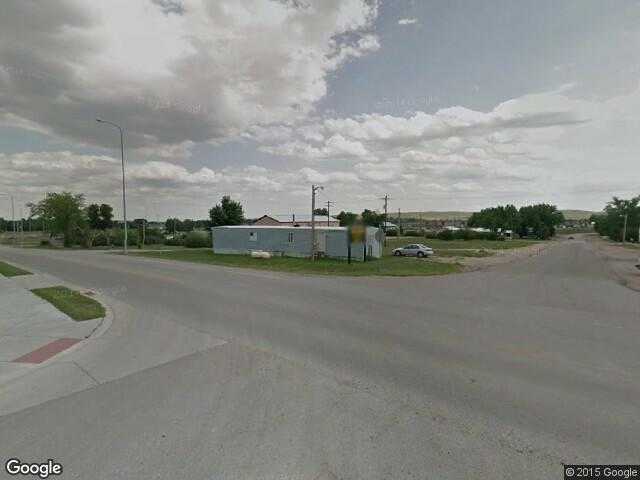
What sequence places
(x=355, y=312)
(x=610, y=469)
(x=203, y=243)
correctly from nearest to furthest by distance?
(x=610, y=469), (x=355, y=312), (x=203, y=243)

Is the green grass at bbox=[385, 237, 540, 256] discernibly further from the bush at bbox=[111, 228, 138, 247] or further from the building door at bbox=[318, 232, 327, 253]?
the bush at bbox=[111, 228, 138, 247]

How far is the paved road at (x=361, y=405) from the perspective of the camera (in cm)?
308

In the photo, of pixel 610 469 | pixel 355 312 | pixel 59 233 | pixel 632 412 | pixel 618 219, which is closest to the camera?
pixel 610 469

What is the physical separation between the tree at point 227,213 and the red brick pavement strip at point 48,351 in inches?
2312

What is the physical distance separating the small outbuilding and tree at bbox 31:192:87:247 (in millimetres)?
32392

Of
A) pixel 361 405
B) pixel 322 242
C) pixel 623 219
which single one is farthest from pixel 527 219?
pixel 361 405

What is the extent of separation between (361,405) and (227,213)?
63.3 metres

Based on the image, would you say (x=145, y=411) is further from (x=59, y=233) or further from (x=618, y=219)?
(x=618, y=219)

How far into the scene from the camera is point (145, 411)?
3.93m

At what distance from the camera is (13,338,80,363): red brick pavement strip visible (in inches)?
222

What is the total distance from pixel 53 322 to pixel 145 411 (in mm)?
→ 5882

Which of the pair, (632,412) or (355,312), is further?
(355,312)

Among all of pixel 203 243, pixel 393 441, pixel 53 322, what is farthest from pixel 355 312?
pixel 203 243

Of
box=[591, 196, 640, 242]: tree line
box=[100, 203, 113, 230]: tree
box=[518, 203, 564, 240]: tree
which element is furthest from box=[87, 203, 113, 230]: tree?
box=[591, 196, 640, 242]: tree line
